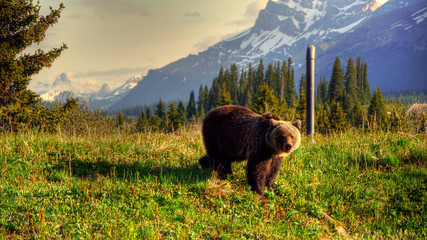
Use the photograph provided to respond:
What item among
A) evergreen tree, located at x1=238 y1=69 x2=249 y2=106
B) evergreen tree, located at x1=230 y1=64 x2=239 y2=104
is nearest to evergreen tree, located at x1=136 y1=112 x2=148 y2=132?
evergreen tree, located at x1=238 y1=69 x2=249 y2=106

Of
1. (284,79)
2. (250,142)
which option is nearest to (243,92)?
(284,79)

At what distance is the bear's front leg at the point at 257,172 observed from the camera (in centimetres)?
609

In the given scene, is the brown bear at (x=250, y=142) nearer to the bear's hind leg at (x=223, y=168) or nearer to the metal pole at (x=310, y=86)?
the bear's hind leg at (x=223, y=168)

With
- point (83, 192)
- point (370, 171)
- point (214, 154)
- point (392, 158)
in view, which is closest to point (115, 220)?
point (83, 192)

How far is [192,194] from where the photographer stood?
19.4 feet

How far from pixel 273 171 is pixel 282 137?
1042mm

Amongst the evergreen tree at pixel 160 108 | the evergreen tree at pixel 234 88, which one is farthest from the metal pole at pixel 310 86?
the evergreen tree at pixel 234 88

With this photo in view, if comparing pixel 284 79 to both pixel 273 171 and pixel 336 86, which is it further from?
pixel 273 171

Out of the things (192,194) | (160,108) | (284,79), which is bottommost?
(160,108)

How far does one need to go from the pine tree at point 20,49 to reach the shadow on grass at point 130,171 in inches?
401

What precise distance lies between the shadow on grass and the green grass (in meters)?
0.02

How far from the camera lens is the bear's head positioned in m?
5.69

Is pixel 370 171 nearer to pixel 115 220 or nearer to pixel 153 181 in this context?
pixel 153 181

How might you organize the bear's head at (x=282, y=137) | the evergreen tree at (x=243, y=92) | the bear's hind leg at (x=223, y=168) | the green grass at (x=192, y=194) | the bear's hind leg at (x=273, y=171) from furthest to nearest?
the evergreen tree at (x=243, y=92)
the bear's hind leg at (x=223, y=168)
the bear's hind leg at (x=273, y=171)
the bear's head at (x=282, y=137)
the green grass at (x=192, y=194)
